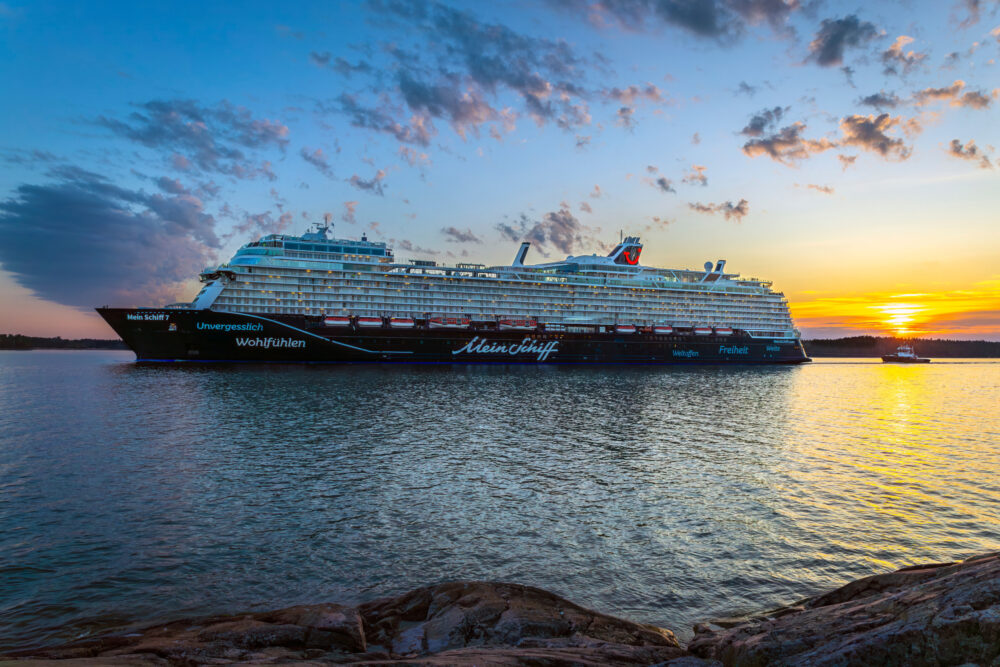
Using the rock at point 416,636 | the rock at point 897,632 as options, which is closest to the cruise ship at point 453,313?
Answer: the rock at point 416,636

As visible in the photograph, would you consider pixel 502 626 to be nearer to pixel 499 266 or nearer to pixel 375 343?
pixel 375 343

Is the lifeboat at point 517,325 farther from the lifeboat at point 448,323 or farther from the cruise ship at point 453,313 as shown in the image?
the lifeboat at point 448,323

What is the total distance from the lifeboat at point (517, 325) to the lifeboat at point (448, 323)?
17.6 ft

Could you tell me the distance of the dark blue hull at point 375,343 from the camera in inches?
2245

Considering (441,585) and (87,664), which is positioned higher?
(87,664)

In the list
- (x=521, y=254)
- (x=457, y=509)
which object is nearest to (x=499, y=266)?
(x=521, y=254)

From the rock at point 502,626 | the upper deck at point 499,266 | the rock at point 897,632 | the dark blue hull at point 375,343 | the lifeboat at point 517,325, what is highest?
the upper deck at point 499,266

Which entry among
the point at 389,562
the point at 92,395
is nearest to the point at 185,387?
the point at 92,395

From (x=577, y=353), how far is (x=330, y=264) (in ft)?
122

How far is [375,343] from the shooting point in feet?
213

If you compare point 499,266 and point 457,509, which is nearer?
point 457,509

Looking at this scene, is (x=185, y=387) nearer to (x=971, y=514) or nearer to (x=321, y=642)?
(x=321, y=642)

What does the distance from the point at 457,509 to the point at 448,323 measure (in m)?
59.4

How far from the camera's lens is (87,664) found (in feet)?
14.8
